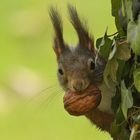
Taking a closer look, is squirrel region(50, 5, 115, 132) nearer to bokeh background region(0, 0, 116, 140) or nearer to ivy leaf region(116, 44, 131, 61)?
ivy leaf region(116, 44, 131, 61)

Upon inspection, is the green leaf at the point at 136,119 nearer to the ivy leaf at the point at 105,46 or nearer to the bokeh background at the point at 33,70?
the ivy leaf at the point at 105,46

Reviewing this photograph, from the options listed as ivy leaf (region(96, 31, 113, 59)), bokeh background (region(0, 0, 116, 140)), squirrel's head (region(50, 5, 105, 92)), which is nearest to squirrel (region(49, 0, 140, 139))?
squirrel's head (region(50, 5, 105, 92))

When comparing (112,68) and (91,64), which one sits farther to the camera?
(91,64)

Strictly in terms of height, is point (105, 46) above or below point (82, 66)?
above

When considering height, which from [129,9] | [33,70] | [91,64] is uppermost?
[129,9]

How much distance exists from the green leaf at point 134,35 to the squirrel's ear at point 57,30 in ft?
1.24

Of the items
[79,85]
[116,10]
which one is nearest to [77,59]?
[79,85]

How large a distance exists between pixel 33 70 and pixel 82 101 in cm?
201

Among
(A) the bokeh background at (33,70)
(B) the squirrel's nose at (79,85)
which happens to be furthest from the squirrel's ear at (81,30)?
(A) the bokeh background at (33,70)

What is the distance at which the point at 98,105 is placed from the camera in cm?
Result: 222

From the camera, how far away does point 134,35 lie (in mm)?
1924

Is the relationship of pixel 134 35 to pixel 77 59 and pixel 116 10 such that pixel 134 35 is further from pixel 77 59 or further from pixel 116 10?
pixel 77 59

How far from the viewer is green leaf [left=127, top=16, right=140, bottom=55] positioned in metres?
1.91

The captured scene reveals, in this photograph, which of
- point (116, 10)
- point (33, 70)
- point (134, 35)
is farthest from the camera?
point (33, 70)
